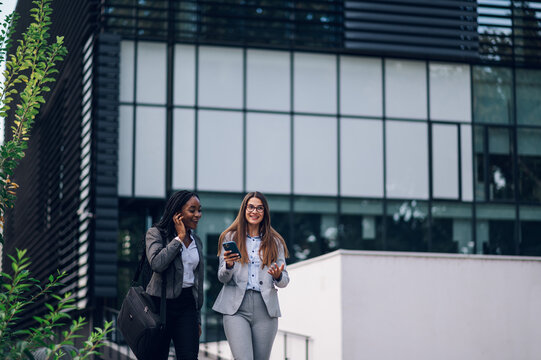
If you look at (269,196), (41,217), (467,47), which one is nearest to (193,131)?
(269,196)

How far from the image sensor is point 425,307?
1166cm

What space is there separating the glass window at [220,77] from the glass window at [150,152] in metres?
1.13

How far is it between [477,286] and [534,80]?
1094 centimetres

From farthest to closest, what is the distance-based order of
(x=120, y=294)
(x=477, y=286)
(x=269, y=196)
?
(x=269, y=196)
(x=120, y=294)
(x=477, y=286)

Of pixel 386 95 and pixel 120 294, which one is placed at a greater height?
pixel 386 95

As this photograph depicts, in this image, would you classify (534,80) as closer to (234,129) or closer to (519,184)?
(519,184)

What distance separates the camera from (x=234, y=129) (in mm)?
19781

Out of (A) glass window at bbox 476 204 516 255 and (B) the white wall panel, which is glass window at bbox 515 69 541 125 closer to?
(A) glass window at bbox 476 204 516 255

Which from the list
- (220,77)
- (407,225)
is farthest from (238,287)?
(407,225)

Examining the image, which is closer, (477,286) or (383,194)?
(477,286)

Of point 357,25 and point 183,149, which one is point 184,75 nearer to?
point 183,149

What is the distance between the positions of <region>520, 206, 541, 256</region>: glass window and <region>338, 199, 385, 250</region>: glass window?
11.4ft

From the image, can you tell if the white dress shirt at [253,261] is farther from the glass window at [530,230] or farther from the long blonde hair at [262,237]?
the glass window at [530,230]

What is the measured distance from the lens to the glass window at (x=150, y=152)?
19094 millimetres
